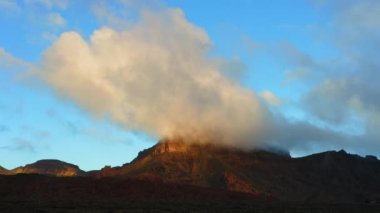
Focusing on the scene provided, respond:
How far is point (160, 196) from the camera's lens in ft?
472

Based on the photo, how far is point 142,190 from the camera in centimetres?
15175

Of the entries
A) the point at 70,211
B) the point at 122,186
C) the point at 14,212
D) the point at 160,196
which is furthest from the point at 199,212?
the point at 122,186

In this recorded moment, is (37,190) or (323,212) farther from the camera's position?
(37,190)

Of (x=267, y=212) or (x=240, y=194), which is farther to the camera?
(x=240, y=194)

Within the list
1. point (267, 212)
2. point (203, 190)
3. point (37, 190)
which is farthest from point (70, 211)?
point (203, 190)

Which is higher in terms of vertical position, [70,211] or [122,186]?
[122,186]

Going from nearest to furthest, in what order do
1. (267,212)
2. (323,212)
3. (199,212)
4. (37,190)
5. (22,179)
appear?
(199,212) < (267,212) < (323,212) < (37,190) < (22,179)

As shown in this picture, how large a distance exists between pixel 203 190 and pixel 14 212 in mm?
101326

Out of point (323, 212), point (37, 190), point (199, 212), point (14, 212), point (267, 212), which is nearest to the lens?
point (14, 212)

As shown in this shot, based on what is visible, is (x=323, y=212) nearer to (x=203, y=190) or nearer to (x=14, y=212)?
(x=14, y=212)

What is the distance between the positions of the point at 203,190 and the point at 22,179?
170 feet

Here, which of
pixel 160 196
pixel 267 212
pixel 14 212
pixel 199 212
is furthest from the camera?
pixel 160 196

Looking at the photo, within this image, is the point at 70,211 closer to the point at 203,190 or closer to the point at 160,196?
the point at 160,196

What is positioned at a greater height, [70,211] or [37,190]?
[37,190]
